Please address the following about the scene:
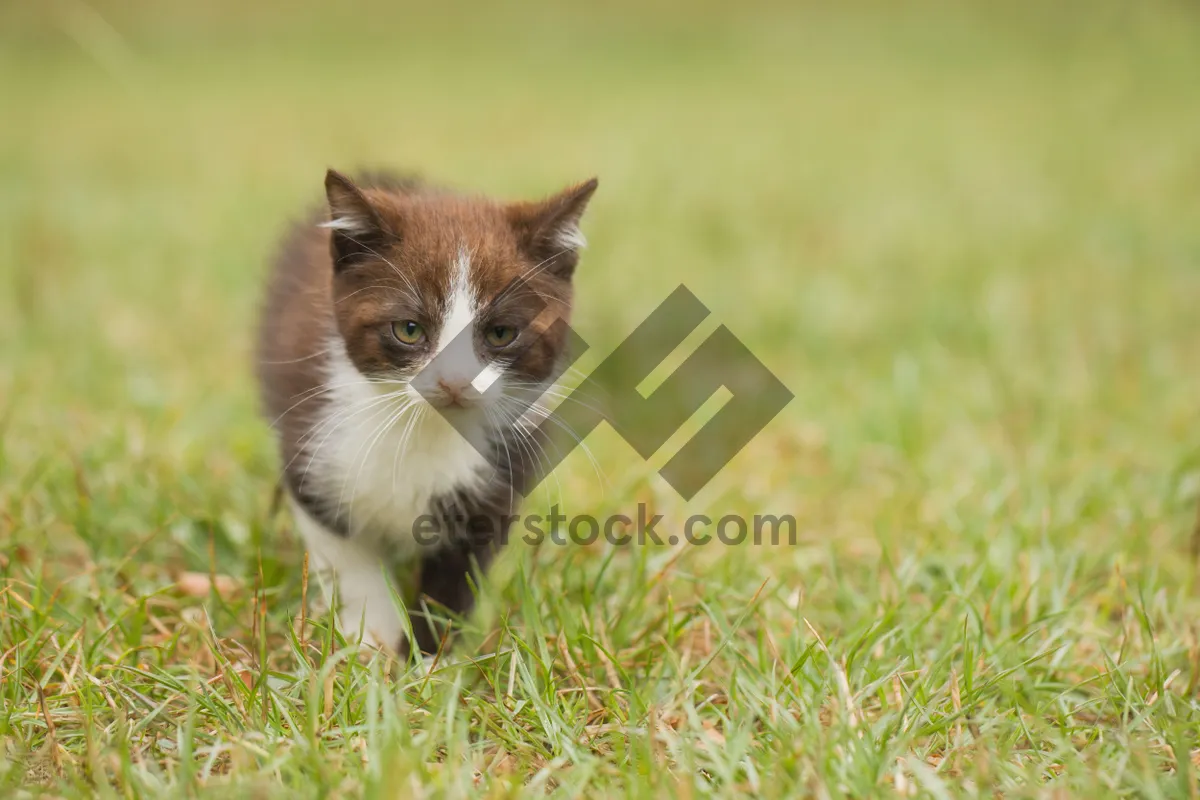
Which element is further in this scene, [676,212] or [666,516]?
[676,212]

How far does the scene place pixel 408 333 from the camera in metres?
2.53

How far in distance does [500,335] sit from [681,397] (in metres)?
2.09

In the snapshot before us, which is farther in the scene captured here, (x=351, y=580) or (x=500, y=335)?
(x=351, y=580)

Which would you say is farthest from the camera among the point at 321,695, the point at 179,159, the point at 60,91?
the point at 60,91

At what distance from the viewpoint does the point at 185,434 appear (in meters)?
3.79

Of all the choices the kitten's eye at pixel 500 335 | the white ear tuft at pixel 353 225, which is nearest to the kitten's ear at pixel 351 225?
the white ear tuft at pixel 353 225

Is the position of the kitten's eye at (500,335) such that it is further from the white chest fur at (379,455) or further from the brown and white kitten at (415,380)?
the white chest fur at (379,455)

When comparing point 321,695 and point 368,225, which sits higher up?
point 368,225

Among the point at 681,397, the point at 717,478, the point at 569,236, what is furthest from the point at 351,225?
the point at 681,397

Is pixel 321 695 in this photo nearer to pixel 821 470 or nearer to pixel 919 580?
pixel 919 580

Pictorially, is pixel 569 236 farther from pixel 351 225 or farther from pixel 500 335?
pixel 351 225

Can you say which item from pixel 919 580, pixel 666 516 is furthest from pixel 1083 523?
pixel 666 516

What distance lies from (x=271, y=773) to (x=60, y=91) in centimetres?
1043

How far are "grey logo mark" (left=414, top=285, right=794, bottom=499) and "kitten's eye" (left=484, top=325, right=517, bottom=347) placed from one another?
2.40 feet
